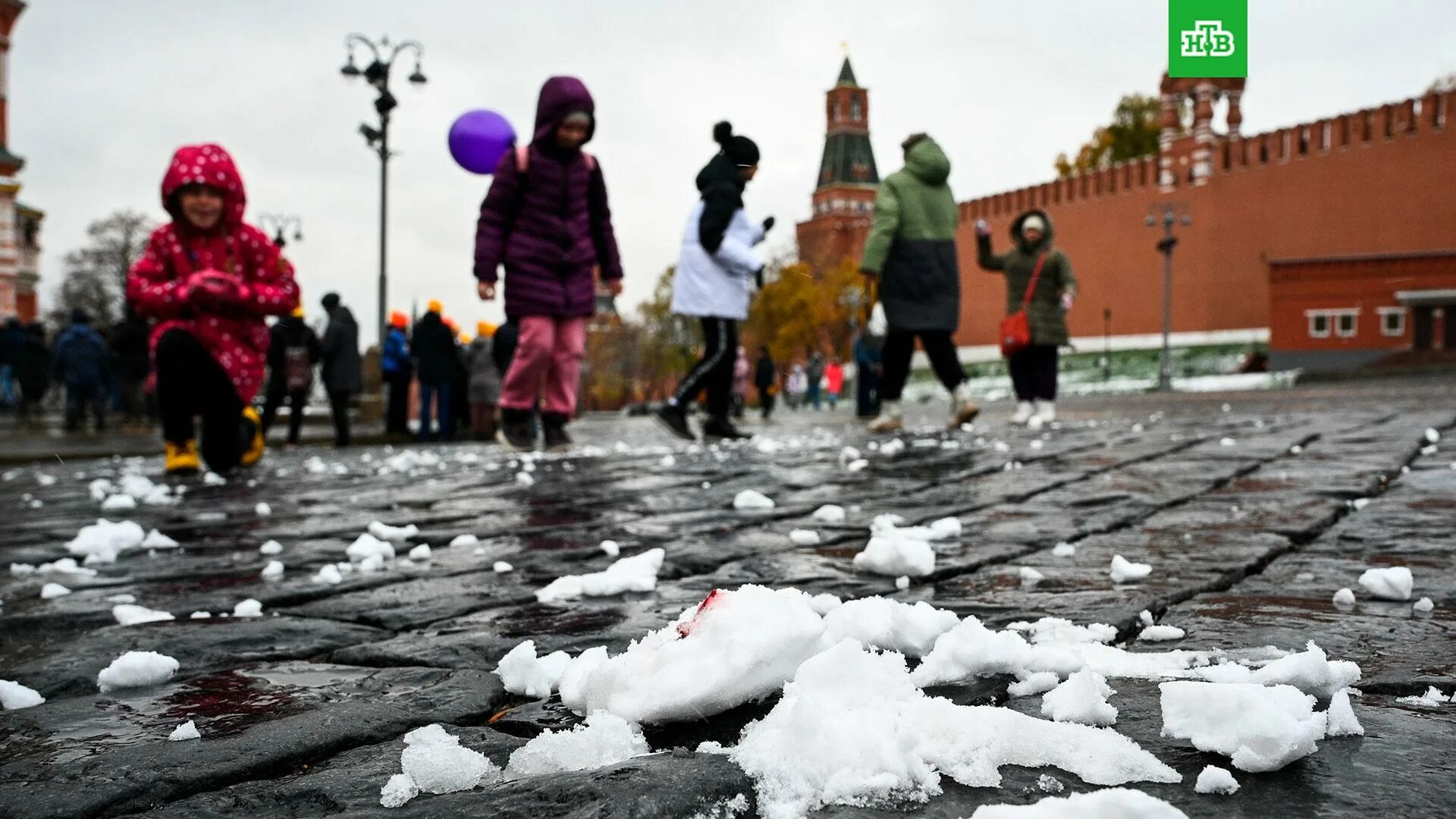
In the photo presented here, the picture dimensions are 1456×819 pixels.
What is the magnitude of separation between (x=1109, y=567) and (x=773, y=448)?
4.70 meters

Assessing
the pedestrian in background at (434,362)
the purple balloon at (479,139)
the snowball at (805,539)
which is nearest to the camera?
the snowball at (805,539)

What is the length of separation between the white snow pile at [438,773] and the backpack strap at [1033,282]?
29.3 feet

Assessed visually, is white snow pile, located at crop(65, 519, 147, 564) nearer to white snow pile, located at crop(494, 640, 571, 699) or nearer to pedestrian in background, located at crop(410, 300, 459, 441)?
white snow pile, located at crop(494, 640, 571, 699)

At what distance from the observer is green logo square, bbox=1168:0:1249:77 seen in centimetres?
251

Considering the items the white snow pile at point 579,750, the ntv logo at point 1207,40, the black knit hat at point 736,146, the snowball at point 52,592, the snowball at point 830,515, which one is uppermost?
the black knit hat at point 736,146

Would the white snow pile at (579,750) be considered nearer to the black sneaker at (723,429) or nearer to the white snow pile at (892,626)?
the white snow pile at (892,626)

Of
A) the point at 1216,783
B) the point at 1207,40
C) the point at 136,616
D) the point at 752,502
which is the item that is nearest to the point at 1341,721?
the point at 1216,783

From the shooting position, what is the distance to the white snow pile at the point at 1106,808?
37.6 inches

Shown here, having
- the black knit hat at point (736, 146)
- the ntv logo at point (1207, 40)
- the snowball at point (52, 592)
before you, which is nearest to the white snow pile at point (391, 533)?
the snowball at point (52, 592)

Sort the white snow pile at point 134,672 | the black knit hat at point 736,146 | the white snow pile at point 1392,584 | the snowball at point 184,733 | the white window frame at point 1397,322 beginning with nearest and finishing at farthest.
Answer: the snowball at point 184,733 < the white snow pile at point 134,672 < the white snow pile at point 1392,584 < the black knit hat at point 736,146 < the white window frame at point 1397,322

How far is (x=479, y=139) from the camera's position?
8.25m

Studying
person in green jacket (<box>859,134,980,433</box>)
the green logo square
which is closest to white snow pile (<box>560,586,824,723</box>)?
the green logo square

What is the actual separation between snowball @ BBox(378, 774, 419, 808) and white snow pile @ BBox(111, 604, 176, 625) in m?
1.33

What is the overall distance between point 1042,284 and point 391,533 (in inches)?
294
